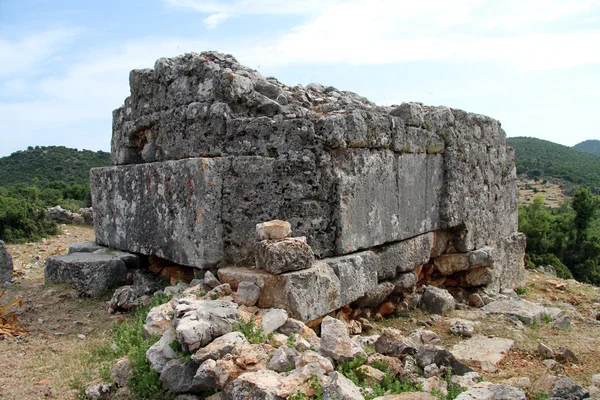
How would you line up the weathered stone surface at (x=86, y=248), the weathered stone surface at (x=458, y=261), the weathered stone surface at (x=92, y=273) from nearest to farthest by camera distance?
the weathered stone surface at (x=92, y=273), the weathered stone surface at (x=86, y=248), the weathered stone surface at (x=458, y=261)

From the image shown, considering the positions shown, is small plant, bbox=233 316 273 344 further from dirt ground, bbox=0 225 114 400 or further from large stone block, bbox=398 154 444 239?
large stone block, bbox=398 154 444 239

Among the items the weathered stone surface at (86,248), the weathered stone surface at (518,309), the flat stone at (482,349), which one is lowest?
the weathered stone surface at (518,309)

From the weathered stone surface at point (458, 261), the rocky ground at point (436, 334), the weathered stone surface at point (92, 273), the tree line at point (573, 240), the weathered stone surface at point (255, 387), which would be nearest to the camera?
the weathered stone surface at point (255, 387)

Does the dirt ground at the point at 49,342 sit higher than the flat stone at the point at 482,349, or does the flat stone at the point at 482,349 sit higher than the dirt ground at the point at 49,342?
the dirt ground at the point at 49,342

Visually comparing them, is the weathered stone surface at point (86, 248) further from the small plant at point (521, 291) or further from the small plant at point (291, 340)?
the small plant at point (521, 291)

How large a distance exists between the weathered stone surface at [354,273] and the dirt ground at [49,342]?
1.85 meters

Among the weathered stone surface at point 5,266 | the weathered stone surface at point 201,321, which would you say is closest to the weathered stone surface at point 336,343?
the weathered stone surface at point 201,321

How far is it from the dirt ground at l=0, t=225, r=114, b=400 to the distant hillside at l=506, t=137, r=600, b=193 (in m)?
27.0

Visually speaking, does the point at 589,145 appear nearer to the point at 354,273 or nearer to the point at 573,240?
the point at 573,240

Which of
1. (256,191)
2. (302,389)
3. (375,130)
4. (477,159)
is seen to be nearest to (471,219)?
(477,159)

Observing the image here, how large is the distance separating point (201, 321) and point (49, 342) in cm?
156

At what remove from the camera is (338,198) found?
168 inches

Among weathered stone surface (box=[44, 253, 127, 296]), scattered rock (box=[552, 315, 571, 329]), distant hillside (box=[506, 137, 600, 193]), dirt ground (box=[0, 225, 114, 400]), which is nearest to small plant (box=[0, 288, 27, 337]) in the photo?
dirt ground (box=[0, 225, 114, 400])

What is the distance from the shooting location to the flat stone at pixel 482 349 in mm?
3904
